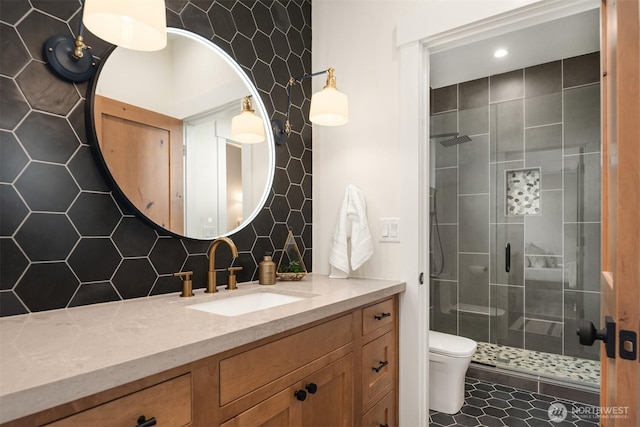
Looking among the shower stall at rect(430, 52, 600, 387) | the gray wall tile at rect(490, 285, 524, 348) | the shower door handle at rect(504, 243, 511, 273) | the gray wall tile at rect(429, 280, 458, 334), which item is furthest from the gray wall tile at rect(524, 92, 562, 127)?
the gray wall tile at rect(429, 280, 458, 334)

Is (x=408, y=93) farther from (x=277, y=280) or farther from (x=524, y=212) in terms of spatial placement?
(x=524, y=212)

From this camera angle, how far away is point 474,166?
3.22 metres

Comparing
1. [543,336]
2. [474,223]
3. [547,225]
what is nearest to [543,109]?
[547,225]

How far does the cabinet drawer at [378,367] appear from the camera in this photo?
4.93ft

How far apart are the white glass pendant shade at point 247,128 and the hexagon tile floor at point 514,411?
187 centimetres

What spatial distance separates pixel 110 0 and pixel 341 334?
1236 mm

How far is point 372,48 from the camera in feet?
6.40

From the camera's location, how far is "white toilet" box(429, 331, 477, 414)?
2.21 meters

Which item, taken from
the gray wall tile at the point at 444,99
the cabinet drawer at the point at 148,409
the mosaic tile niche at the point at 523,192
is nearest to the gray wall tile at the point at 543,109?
the mosaic tile niche at the point at 523,192

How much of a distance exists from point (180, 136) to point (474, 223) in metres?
2.66

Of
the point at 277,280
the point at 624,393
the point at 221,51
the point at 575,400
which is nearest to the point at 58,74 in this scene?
the point at 221,51

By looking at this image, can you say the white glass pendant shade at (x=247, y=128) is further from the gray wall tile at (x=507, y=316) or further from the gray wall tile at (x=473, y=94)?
the gray wall tile at (x=507, y=316)

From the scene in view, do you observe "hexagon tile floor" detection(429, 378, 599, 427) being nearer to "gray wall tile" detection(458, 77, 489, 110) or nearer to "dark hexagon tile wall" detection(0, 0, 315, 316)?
"dark hexagon tile wall" detection(0, 0, 315, 316)

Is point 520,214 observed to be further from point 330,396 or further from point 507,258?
point 330,396
